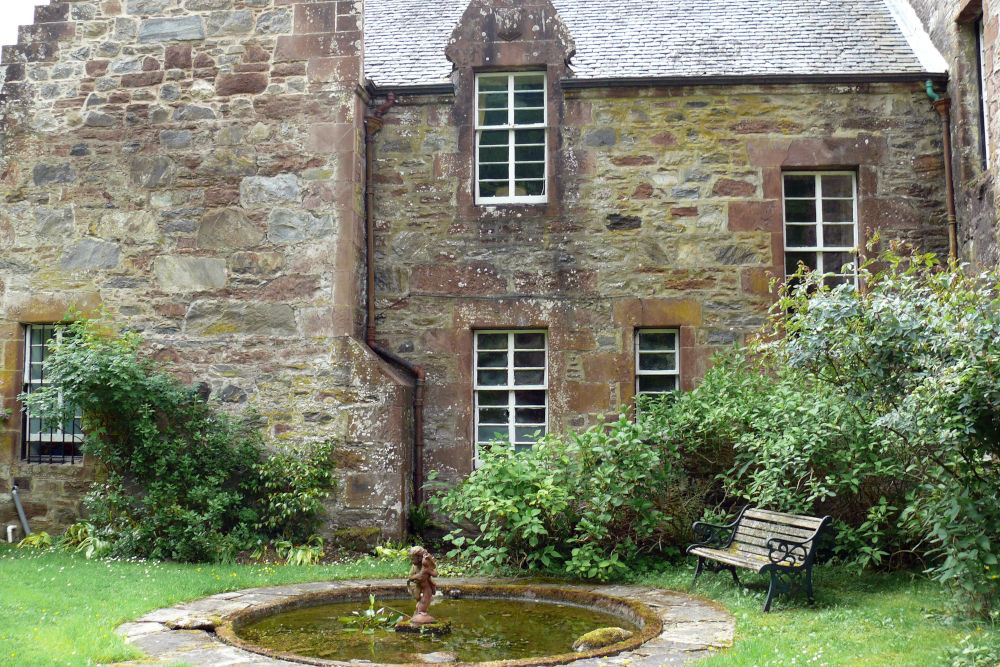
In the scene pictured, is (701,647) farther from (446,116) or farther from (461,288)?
(446,116)

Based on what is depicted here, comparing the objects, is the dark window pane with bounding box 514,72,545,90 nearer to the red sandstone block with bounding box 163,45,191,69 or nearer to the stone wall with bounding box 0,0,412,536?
the stone wall with bounding box 0,0,412,536

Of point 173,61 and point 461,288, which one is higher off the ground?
point 173,61

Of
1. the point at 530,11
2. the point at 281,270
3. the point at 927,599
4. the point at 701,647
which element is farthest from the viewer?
the point at 530,11

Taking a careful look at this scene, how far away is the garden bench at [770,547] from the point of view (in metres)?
6.95

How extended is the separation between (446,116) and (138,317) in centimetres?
400

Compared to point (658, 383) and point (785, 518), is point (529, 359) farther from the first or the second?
point (785, 518)

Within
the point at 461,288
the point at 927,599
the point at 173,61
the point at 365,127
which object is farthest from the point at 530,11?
the point at 927,599

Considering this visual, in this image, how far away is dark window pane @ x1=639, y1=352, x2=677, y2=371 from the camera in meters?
10.6

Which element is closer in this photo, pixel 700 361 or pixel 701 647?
pixel 701 647

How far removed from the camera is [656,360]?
34.9 ft

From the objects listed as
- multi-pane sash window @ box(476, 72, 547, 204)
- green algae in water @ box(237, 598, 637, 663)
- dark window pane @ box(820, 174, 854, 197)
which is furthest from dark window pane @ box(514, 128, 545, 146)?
green algae in water @ box(237, 598, 637, 663)

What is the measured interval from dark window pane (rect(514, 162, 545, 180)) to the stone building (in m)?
0.03

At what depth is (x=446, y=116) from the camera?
1089 cm

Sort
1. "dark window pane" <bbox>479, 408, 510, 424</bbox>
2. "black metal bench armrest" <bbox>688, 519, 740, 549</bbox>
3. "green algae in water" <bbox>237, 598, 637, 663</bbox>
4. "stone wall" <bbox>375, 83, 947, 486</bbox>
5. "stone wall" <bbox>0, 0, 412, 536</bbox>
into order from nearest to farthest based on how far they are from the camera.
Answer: "green algae in water" <bbox>237, 598, 637, 663</bbox> → "black metal bench armrest" <bbox>688, 519, 740, 549</bbox> → "stone wall" <bbox>0, 0, 412, 536</bbox> → "stone wall" <bbox>375, 83, 947, 486</bbox> → "dark window pane" <bbox>479, 408, 510, 424</bbox>
